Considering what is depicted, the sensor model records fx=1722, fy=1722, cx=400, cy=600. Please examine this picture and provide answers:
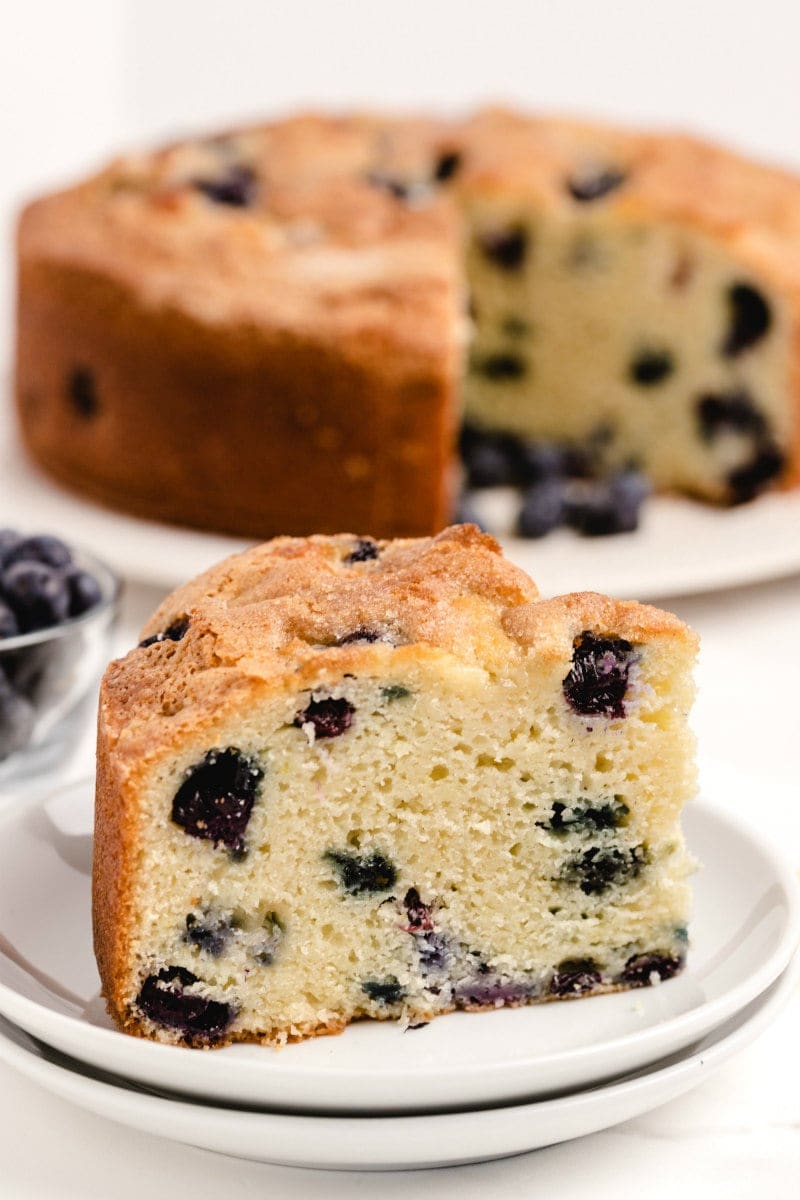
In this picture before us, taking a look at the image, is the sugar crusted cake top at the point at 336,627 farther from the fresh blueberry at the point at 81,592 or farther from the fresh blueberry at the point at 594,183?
the fresh blueberry at the point at 594,183

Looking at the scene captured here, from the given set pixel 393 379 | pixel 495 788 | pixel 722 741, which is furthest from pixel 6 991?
pixel 393 379

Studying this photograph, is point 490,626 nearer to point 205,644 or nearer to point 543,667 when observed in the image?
point 543,667

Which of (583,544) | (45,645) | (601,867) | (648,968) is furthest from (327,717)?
(583,544)

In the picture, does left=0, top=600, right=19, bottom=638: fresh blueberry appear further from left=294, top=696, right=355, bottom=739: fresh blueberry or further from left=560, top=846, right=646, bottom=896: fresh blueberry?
left=560, top=846, right=646, bottom=896: fresh blueberry

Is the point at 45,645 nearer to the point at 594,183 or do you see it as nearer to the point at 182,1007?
the point at 182,1007

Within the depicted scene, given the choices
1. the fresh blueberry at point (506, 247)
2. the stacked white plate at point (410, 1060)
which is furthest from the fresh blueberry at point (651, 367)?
the stacked white plate at point (410, 1060)
